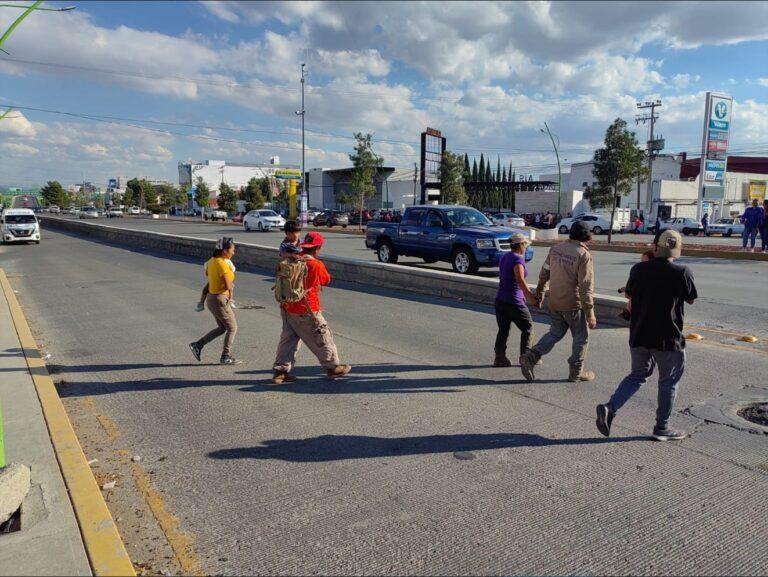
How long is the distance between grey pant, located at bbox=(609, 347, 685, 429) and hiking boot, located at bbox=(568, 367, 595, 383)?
1.49 m

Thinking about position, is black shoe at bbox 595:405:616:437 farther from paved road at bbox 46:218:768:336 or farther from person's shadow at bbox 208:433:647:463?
paved road at bbox 46:218:768:336

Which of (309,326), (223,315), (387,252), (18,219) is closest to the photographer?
(309,326)

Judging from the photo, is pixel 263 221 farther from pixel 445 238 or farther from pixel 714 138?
pixel 714 138

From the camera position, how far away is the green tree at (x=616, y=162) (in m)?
30.7

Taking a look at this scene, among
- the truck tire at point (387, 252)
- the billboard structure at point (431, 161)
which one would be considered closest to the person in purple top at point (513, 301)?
the truck tire at point (387, 252)

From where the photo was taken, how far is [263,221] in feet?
135

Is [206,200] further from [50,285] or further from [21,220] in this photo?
[50,285]

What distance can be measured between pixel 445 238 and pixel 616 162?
62.1 feet

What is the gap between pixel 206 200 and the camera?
93.0 meters

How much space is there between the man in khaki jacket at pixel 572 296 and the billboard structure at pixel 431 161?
40.2 metres

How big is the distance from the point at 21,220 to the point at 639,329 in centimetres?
3277

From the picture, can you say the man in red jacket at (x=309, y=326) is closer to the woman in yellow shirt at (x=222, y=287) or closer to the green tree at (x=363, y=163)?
the woman in yellow shirt at (x=222, y=287)

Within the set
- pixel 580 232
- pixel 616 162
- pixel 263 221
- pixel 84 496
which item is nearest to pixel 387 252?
pixel 580 232

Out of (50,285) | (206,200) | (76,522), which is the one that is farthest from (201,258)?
(206,200)
